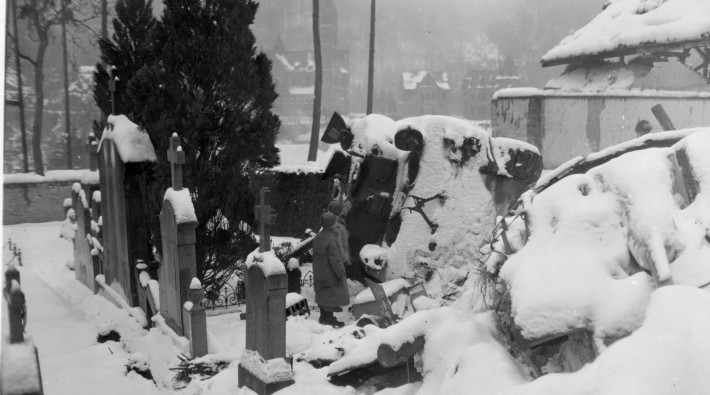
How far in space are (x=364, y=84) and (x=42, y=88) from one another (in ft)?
24.6

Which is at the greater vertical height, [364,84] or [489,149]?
[364,84]

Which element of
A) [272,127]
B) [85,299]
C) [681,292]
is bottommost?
[85,299]

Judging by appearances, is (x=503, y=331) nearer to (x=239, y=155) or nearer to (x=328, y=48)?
(x=239, y=155)

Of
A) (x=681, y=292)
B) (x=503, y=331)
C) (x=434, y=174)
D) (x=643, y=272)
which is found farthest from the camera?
(x=434, y=174)

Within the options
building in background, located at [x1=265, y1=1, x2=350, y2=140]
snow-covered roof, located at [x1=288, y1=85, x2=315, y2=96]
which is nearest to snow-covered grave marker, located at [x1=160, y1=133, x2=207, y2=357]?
building in background, located at [x1=265, y1=1, x2=350, y2=140]

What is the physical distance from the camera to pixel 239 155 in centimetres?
678

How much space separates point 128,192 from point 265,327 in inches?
133

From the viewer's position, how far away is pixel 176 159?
5.55m

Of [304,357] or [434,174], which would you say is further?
[434,174]

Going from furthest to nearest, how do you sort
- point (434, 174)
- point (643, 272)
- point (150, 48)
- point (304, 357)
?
point (434, 174) → point (150, 48) → point (304, 357) → point (643, 272)

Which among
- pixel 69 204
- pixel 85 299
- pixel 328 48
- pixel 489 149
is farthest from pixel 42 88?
pixel 328 48

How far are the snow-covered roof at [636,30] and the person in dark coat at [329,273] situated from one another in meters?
3.58

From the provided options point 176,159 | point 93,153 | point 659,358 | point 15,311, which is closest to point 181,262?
point 176,159

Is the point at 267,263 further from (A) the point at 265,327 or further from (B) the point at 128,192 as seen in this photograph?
(B) the point at 128,192
